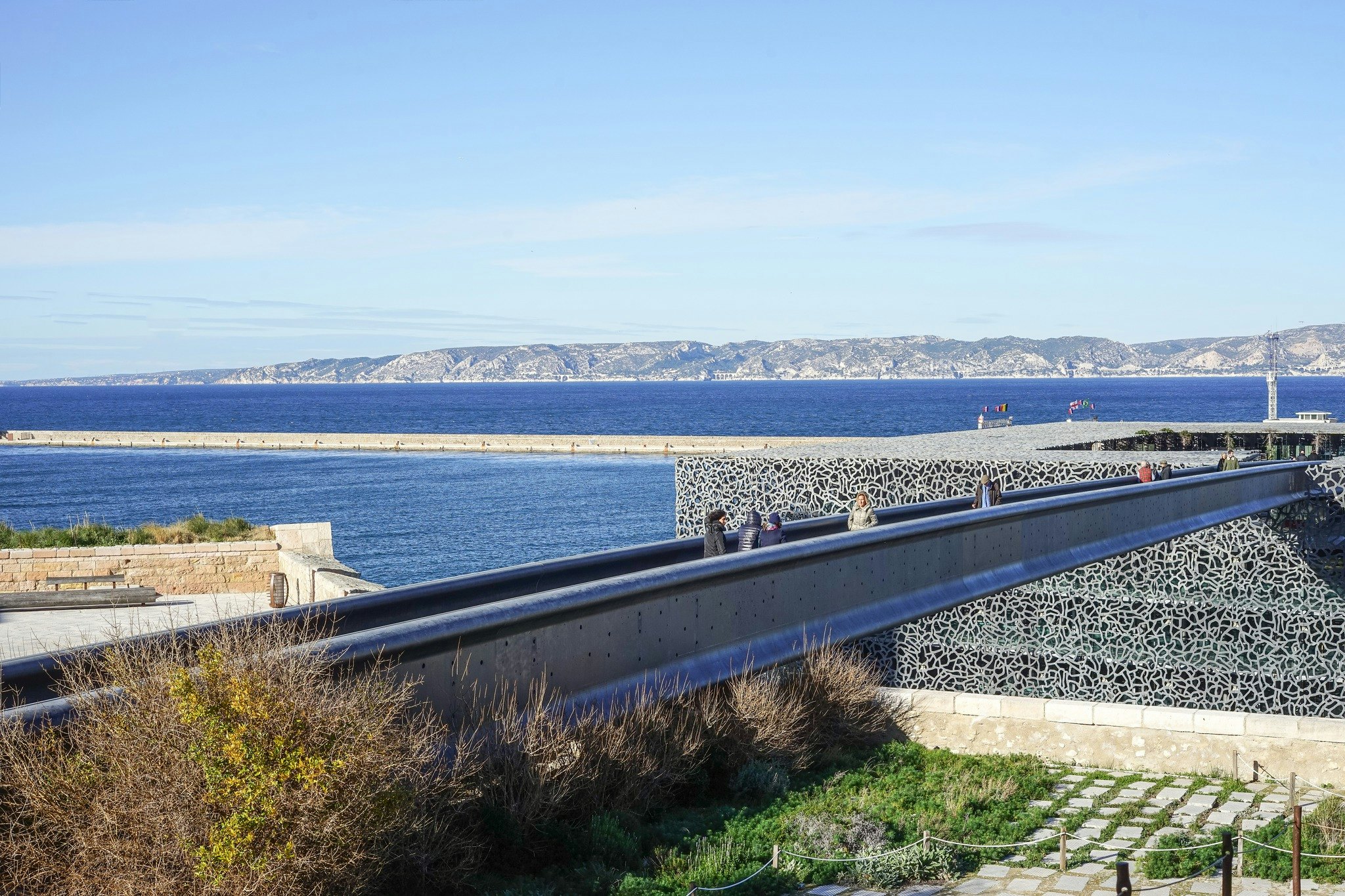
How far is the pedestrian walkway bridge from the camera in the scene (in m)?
6.44

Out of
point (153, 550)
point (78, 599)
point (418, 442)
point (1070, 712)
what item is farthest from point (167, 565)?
point (418, 442)

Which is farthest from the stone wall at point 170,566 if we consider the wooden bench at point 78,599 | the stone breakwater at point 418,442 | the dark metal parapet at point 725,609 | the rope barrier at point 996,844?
the stone breakwater at point 418,442

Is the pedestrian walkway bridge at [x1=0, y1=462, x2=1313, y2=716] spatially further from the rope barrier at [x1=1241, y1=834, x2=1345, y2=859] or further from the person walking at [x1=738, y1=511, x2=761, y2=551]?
the rope barrier at [x1=1241, y1=834, x2=1345, y2=859]

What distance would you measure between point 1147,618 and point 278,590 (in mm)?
15276

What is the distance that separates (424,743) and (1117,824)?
16.8 ft

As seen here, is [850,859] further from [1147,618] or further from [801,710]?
[1147,618]

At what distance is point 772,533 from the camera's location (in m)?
11.8

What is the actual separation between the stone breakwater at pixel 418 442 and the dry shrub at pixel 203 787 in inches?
3042

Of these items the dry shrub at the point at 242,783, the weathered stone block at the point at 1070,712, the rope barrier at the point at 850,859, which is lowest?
the weathered stone block at the point at 1070,712

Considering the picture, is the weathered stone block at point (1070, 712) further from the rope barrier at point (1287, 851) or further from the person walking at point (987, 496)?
the person walking at point (987, 496)

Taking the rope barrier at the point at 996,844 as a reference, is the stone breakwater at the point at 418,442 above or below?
below

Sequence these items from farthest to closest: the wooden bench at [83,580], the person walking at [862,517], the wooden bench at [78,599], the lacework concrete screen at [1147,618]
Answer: the wooden bench at [83,580] < the wooden bench at [78,599] < the lacework concrete screen at [1147,618] < the person walking at [862,517]

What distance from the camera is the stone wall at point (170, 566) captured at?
25031mm

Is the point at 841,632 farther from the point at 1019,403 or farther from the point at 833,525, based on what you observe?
the point at 1019,403
